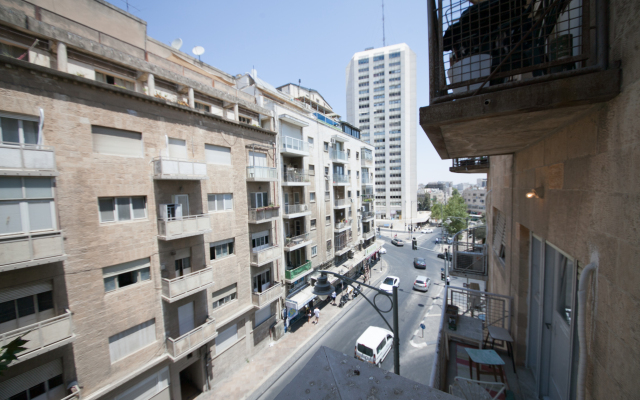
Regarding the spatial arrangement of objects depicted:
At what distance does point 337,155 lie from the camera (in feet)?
85.1

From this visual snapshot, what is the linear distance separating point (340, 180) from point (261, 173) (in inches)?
483

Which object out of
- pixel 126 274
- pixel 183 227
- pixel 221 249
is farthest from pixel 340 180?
pixel 126 274

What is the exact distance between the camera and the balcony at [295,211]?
19422 millimetres

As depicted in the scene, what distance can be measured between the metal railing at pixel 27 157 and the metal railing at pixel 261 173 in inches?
341

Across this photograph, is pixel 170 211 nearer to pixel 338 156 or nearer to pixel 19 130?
pixel 19 130

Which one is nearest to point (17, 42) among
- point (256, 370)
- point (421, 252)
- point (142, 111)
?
point (142, 111)

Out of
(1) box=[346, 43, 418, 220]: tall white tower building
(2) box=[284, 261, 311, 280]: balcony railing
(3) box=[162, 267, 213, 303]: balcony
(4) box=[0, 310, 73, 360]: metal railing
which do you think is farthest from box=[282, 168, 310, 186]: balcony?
(1) box=[346, 43, 418, 220]: tall white tower building

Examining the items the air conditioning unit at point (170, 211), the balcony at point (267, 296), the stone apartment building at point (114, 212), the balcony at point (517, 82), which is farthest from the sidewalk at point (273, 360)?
the balcony at point (517, 82)

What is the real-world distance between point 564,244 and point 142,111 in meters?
14.2

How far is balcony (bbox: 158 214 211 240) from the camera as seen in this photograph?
11.2 m

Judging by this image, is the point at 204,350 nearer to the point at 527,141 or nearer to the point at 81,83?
the point at 81,83

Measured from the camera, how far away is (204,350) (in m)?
13.5

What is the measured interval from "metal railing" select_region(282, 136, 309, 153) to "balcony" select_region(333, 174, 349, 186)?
6.03 m

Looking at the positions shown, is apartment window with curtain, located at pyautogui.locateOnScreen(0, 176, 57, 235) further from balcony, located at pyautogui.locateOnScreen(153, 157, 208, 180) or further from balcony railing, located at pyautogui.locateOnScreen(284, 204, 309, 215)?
balcony railing, located at pyautogui.locateOnScreen(284, 204, 309, 215)
